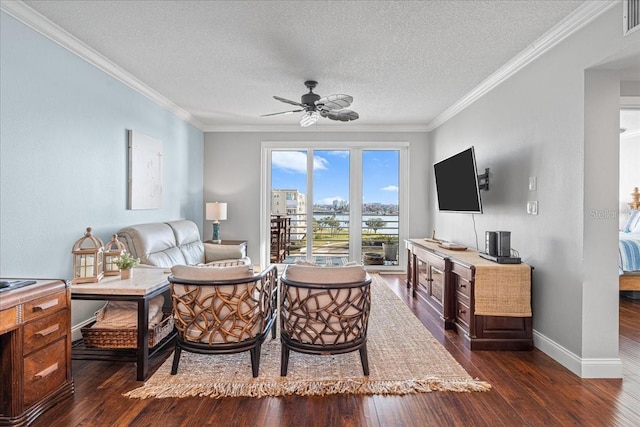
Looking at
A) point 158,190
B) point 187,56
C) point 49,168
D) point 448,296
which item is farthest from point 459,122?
point 49,168

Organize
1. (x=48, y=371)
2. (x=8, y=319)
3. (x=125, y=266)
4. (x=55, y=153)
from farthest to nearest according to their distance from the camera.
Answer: (x=55, y=153) → (x=125, y=266) → (x=48, y=371) → (x=8, y=319)

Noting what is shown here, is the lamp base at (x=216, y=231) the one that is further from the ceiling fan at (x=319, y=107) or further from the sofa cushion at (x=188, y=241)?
the ceiling fan at (x=319, y=107)

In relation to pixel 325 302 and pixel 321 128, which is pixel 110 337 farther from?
pixel 321 128

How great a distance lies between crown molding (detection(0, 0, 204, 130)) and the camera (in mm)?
2438

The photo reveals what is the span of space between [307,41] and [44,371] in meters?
2.96

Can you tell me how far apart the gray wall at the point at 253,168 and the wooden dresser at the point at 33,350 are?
4.08 m

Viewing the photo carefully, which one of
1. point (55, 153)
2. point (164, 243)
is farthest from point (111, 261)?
point (164, 243)

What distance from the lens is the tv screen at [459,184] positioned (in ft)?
11.6

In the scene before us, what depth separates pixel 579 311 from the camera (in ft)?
8.27

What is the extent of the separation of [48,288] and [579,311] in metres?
3.55

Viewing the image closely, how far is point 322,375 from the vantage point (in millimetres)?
2463

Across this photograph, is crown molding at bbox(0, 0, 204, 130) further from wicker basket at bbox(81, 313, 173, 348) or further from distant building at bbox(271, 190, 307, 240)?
distant building at bbox(271, 190, 307, 240)

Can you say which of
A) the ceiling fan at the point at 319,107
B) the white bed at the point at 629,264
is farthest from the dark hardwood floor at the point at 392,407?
the ceiling fan at the point at 319,107

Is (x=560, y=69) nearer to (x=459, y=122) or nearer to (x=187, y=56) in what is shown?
(x=459, y=122)
